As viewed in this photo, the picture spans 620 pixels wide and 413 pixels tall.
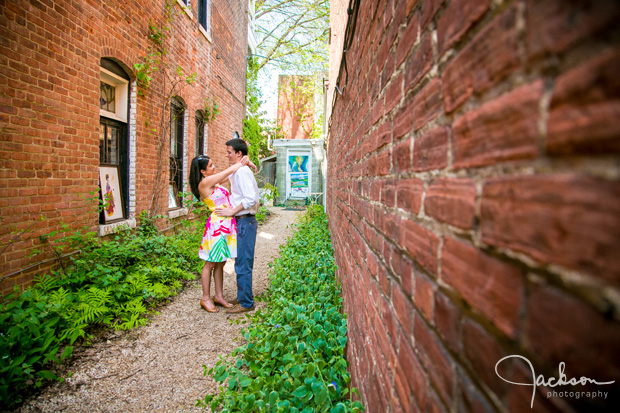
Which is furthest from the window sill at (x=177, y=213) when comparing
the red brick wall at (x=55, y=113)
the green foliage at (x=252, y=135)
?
the green foliage at (x=252, y=135)

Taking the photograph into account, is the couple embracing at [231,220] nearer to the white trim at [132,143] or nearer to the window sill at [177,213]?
the white trim at [132,143]

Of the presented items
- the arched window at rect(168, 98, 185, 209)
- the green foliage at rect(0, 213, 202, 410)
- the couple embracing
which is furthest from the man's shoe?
the arched window at rect(168, 98, 185, 209)

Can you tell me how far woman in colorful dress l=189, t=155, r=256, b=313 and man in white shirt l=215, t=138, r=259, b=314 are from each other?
9 cm

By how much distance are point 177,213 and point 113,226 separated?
226cm

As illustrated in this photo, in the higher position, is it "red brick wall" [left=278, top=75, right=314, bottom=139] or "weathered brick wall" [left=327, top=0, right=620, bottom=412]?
"red brick wall" [left=278, top=75, right=314, bottom=139]

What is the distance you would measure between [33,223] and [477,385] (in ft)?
15.2

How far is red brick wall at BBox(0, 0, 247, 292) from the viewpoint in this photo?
340cm

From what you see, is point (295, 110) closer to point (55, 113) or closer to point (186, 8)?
point (186, 8)

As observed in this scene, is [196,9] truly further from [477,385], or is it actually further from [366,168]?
[477,385]

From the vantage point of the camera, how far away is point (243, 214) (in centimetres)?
421

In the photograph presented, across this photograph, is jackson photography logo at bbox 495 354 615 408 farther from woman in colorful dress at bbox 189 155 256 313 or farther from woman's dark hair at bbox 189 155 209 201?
woman's dark hair at bbox 189 155 209 201

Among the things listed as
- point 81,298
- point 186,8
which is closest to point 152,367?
point 81,298

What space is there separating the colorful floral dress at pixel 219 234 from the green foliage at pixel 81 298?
1010 millimetres

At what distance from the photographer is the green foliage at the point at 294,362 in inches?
71.1
